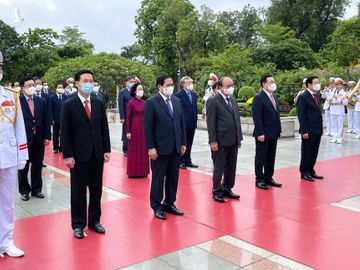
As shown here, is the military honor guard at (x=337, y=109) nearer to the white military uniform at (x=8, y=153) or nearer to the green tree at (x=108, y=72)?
the white military uniform at (x=8, y=153)

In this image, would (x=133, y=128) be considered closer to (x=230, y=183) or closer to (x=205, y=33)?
(x=230, y=183)

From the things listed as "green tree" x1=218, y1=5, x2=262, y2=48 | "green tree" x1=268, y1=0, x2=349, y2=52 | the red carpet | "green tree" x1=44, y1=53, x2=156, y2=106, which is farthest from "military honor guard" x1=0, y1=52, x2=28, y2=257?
"green tree" x1=218, y1=5, x2=262, y2=48

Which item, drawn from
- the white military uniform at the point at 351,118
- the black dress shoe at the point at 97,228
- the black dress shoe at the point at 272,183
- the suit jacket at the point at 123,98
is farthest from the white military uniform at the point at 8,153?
the white military uniform at the point at 351,118

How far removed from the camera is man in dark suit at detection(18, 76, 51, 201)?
228 inches

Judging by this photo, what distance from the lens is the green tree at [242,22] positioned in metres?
47.3

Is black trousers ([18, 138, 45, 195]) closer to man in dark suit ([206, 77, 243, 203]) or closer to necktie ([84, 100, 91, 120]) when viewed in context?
necktie ([84, 100, 91, 120])

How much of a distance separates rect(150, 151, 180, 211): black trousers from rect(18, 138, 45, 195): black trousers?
1952 millimetres

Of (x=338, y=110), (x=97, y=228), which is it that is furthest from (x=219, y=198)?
(x=338, y=110)

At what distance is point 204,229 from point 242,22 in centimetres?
4594

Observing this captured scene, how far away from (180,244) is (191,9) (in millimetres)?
34428

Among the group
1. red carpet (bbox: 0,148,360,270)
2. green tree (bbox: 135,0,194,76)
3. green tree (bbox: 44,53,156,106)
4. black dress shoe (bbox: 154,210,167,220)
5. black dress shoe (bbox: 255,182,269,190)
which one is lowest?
red carpet (bbox: 0,148,360,270)

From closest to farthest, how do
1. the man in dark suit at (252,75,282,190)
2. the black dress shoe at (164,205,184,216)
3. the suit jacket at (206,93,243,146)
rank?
the black dress shoe at (164,205,184,216), the suit jacket at (206,93,243,146), the man in dark suit at (252,75,282,190)

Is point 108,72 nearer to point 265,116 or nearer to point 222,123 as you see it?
point 265,116

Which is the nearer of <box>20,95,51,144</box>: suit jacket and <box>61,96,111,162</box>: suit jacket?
<box>61,96,111,162</box>: suit jacket
